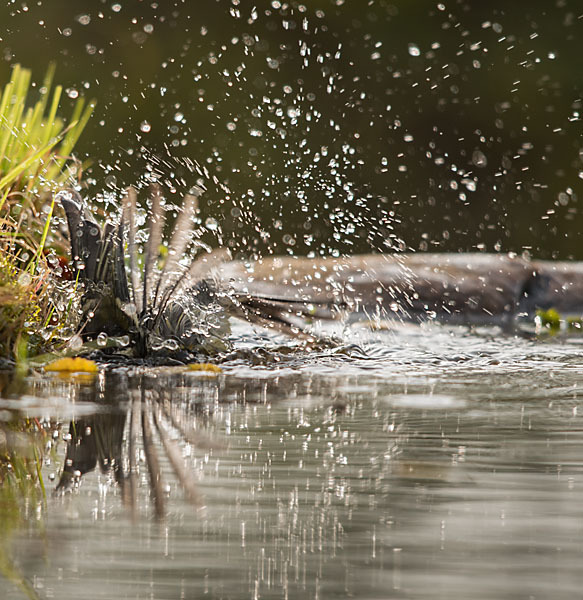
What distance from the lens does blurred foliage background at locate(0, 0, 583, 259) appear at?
11.8 meters

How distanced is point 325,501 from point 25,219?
2845 mm

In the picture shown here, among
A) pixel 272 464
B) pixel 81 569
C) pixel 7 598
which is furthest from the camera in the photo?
pixel 272 464

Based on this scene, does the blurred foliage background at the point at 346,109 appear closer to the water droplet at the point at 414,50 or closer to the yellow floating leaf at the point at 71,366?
the water droplet at the point at 414,50

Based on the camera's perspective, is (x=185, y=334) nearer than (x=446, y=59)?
Yes

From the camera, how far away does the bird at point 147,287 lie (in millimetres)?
3529

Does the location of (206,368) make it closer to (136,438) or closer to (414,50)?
(136,438)

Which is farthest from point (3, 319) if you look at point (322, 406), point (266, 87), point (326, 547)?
point (266, 87)

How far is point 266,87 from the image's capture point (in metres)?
12.1

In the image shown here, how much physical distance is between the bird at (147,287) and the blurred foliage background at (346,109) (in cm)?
762

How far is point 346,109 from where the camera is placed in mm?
12328

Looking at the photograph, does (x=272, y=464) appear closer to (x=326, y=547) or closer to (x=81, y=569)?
(x=326, y=547)

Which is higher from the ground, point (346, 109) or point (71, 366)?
point (346, 109)

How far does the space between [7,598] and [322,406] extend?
1.53 metres

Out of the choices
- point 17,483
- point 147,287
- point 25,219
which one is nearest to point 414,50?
point 25,219
